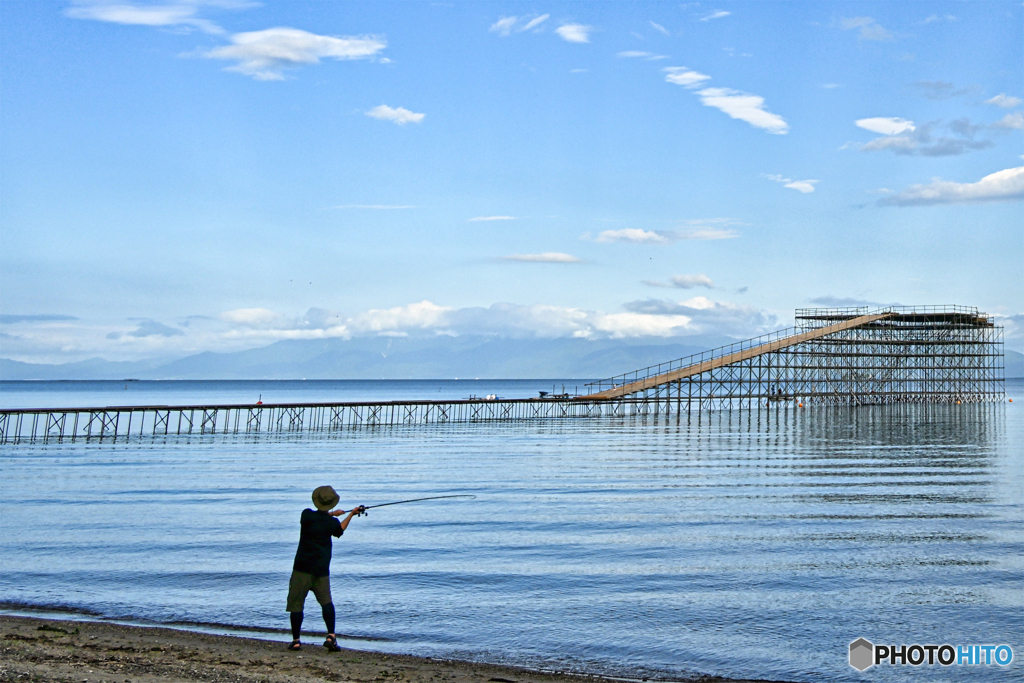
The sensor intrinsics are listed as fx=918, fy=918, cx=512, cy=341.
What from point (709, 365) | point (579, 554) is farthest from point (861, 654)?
point (709, 365)

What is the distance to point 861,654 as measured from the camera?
12148 millimetres

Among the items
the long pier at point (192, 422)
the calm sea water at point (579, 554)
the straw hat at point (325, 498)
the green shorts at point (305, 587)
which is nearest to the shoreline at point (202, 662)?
the green shorts at point (305, 587)

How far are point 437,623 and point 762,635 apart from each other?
15.2 ft

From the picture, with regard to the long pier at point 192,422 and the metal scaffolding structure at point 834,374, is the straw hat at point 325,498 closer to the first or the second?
the long pier at point 192,422

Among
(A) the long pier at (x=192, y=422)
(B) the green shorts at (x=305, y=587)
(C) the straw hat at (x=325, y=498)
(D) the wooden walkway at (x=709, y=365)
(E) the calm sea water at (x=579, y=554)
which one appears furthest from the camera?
(D) the wooden walkway at (x=709, y=365)

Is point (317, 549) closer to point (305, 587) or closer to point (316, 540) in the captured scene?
point (316, 540)

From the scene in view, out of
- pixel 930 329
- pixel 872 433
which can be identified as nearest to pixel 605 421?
pixel 872 433

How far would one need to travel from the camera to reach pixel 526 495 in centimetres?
2728

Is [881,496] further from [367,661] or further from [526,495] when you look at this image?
[367,661]

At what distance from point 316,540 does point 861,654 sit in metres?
7.33

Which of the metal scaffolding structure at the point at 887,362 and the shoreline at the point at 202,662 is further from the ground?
the metal scaffolding structure at the point at 887,362

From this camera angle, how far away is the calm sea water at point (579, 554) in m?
12.9

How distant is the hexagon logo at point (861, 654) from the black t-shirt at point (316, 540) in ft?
22.5

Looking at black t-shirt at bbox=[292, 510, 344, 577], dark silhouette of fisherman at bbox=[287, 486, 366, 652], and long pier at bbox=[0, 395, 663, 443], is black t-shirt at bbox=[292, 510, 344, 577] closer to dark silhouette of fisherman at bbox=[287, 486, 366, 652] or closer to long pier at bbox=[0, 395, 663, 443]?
dark silhouette of fisherman at bbox=[287, 486, 366, 652]
